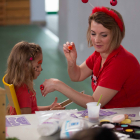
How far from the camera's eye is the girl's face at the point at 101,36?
1.57 metres

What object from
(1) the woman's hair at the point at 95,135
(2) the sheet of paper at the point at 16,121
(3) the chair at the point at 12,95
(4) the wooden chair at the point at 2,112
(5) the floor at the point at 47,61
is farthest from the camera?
(5) the floor at the point at 47,61

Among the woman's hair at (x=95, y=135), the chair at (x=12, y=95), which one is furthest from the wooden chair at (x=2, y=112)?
the chair at (x=12, y=95)

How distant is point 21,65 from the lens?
1.64 m

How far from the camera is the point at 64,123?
3.54ft

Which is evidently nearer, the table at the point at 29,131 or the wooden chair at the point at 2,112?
the wooden chair at the point at 2,112

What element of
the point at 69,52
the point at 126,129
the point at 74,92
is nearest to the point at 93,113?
the point at 126,129

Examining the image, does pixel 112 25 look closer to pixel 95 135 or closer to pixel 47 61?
pixel 95 135

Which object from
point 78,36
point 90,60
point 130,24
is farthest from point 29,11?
point 90,60

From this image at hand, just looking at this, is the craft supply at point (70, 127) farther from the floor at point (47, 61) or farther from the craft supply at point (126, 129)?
the floor at point (47, 61)

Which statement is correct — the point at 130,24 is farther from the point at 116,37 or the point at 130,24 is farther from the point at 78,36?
the point at 78,36

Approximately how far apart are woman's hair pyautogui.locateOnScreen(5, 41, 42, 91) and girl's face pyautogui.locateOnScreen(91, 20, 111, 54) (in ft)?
1.49

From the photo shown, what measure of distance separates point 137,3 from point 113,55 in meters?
1.13

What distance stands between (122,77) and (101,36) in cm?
31

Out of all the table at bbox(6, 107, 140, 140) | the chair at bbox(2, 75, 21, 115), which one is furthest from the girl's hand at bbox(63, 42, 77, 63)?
the table at bbox(6, 107, 140, 140)
